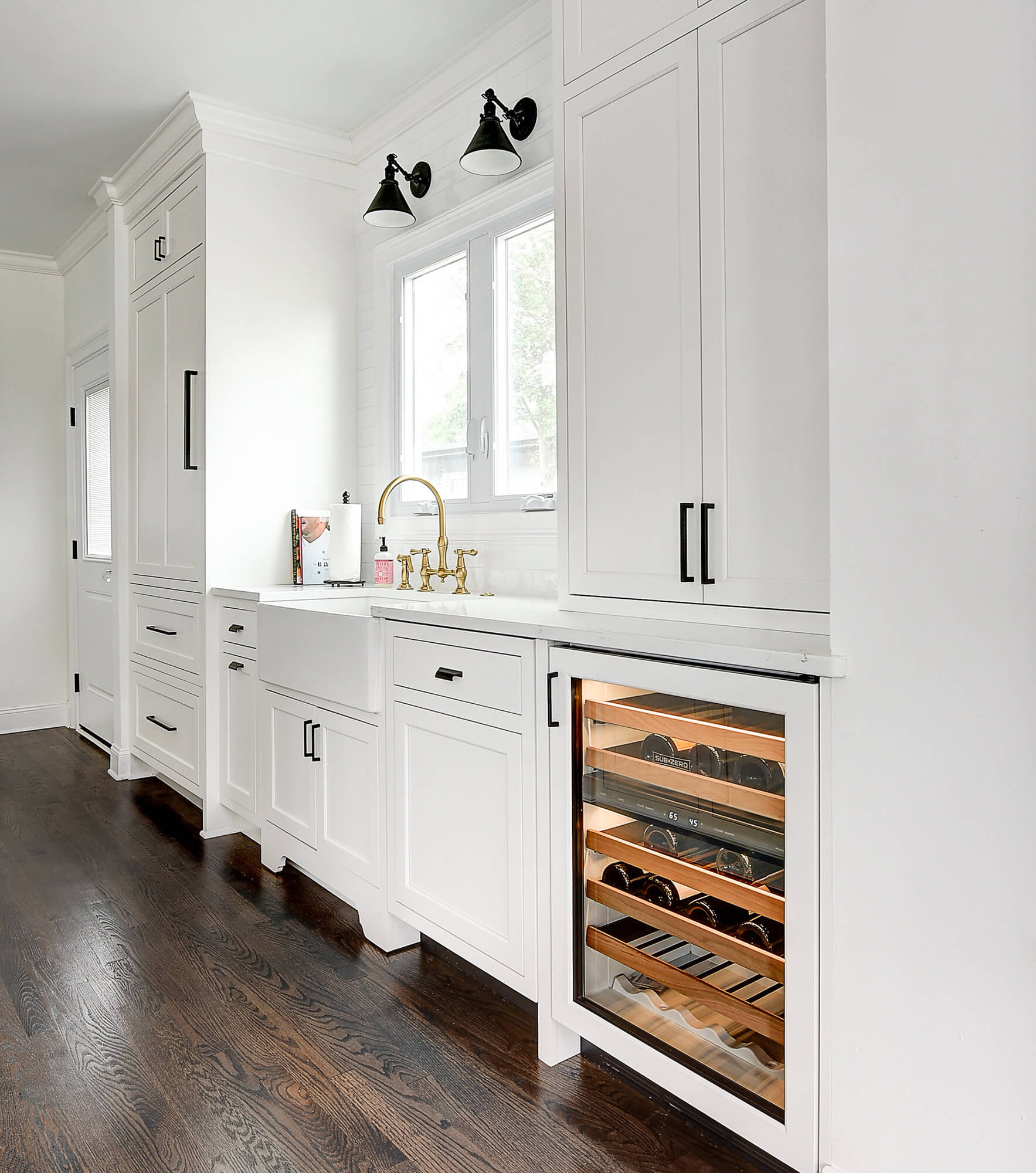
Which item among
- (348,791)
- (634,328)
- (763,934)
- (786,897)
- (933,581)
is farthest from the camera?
(348,791)

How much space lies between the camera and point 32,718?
5297mm

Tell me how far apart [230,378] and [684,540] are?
7.54 feet

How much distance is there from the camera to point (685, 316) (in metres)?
1.70

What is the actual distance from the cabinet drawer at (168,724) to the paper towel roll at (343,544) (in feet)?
2.44

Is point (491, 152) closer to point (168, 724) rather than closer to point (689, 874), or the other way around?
point (689, 874)

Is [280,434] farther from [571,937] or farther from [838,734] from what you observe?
[838,734]

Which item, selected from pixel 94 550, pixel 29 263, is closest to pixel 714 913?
pixel 94 550

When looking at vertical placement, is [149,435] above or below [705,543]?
above

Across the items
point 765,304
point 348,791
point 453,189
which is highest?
point 453,189

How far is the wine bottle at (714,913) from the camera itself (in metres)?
1.51

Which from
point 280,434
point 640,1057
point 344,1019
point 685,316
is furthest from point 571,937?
point 280,434

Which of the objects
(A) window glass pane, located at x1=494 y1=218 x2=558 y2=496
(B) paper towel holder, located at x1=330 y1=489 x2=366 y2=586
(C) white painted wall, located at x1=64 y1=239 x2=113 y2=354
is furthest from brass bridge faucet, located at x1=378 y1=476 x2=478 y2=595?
(C) white painted wall, located at x1=64 y1=239 x2=113 y2=354

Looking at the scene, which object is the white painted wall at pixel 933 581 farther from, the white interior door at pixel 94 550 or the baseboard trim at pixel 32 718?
the baseboard trim at pixel 32 718

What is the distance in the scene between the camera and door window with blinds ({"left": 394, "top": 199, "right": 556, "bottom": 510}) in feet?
9.29
